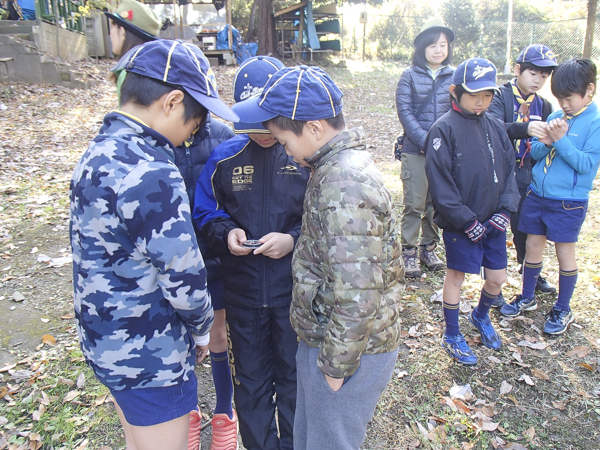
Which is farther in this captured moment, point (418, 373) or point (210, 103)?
point (418, 373)

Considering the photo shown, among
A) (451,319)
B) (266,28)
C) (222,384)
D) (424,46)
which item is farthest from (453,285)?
(266,28)

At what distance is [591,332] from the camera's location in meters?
4.01

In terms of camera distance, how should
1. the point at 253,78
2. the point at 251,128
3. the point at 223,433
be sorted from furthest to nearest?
the point at 223,433 → the point at 253,78 → the point at 251,128

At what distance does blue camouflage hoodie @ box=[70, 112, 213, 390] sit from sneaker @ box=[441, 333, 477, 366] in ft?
8.30

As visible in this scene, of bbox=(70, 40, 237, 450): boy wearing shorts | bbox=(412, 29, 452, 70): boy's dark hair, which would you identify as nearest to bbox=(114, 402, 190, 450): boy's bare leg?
bbox=(70, 40, 237, 450): boy wearing shorts

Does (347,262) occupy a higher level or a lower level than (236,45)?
lower

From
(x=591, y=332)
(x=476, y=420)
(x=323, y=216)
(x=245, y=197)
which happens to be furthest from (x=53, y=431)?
(x=591, y=332)

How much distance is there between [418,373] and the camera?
11.9ft

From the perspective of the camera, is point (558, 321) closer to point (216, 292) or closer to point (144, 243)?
point (216, 292)

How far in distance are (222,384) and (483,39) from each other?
24.6 meters

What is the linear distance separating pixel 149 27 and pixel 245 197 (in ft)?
4.48

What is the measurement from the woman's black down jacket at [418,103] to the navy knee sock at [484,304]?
1.67 meters

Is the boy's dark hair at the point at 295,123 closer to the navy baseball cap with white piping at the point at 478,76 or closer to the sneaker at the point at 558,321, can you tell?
the navy baseball cap with white piping at the point at 478,76

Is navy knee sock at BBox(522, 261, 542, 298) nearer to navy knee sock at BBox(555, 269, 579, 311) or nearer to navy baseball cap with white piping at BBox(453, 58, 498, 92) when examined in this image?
navy knee sock at BBox(555, 269, 579, 311)
